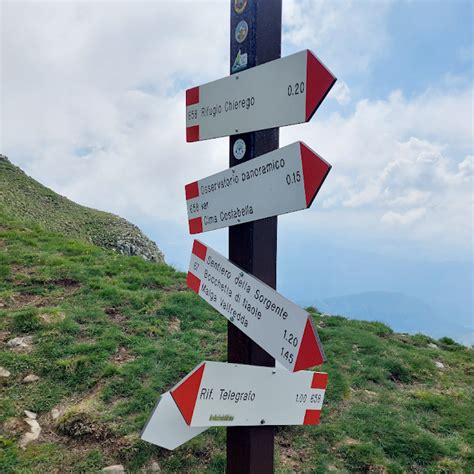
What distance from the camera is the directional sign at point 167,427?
2.58 meters

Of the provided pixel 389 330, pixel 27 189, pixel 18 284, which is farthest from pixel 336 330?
pixel 27 189

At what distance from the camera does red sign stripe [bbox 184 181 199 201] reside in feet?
10.1

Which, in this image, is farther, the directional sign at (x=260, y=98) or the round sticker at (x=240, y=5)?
the round sticker at (x=240, y=5)

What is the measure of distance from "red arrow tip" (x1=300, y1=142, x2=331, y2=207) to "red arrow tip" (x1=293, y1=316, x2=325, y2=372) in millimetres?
625

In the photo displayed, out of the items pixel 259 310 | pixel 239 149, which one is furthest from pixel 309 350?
pixel 239 149

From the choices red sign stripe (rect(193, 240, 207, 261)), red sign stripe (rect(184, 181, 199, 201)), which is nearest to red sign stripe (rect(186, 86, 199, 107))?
red sign stripe (rect(184, 181, 199, 201))

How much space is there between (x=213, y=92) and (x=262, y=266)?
121 centimetres

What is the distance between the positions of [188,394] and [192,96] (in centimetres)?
198

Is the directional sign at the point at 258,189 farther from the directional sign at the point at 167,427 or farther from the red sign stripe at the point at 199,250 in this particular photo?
the directional sign at the point at 167,427

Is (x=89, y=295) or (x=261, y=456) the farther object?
(x=89, y=295)

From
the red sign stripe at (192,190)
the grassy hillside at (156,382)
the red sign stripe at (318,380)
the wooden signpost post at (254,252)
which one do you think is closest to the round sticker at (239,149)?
the wooden signpost post at (254,252)

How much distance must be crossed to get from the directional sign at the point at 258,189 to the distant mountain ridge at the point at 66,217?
591 inches

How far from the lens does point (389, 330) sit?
339 inches

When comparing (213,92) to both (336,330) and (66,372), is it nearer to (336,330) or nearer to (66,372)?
(66,372)
